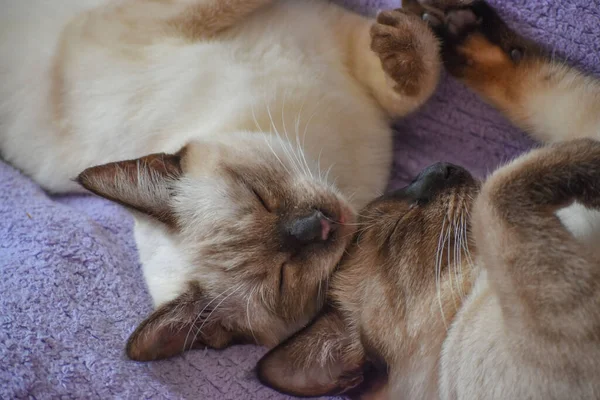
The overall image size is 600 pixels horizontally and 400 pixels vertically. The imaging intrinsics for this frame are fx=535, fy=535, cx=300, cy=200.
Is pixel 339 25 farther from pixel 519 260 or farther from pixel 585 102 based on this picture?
pixel 519 260

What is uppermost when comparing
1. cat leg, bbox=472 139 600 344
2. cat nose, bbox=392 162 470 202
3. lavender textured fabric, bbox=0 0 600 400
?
cat leg, bbox=472 139 600 344

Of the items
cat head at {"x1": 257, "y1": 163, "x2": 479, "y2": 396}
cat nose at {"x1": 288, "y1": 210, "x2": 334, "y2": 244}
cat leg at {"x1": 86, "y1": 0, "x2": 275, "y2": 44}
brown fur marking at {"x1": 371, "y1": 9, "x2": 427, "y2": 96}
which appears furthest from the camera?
cat leg at {"x1": 86, "y1": 0, "x2": 275, "y2": 44}

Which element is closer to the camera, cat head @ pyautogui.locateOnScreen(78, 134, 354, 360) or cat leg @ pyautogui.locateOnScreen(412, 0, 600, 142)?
cat head @ pyautogui.locateOnScreen(78, 134, 354, 360)

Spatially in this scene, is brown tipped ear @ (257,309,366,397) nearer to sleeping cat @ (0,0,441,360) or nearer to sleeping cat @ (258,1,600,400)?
sleeping cat @ (258,1,600,400)

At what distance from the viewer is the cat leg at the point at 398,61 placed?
60.2 inches

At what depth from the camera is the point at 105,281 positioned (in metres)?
1.58

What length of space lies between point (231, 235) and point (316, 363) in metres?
0.39

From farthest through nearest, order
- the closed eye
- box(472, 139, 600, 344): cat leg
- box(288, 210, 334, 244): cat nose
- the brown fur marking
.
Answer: the brown fur marking → the closed eye → box(288, 210, 334, 244): cat nose → box(472, 139, 600, 344): cat leg

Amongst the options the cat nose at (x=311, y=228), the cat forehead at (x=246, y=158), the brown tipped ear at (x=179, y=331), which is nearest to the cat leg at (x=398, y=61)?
the cat forehead at (x=246, y=158)

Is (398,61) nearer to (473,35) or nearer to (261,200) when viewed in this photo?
(473,35)

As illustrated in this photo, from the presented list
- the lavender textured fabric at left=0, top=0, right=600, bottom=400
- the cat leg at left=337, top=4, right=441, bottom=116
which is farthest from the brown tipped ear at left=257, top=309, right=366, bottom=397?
the cat leg at left=337, top=4, right=441, bottom=116

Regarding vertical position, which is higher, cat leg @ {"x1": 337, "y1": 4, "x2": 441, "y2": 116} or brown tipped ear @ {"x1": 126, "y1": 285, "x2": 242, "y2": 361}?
cat leg @ {"x1": 337, "y1": 4, "x2": 441, "y2": 116}

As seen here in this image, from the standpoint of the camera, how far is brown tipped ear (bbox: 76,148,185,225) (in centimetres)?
136

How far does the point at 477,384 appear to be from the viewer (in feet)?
3.39
